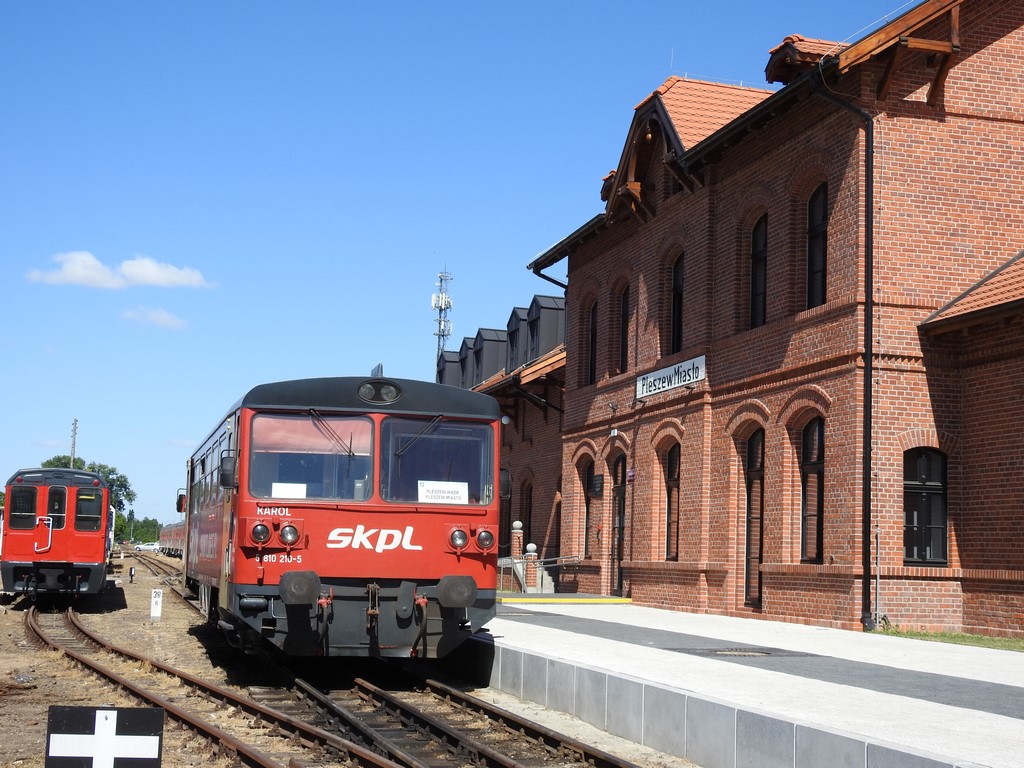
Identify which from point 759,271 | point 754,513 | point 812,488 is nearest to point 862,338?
point 812,488

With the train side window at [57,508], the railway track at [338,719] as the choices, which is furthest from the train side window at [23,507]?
the railway track at [338,719]

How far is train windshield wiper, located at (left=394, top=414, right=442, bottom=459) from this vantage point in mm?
12305

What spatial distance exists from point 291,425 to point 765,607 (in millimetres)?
10206

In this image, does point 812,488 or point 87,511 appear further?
point 87,511

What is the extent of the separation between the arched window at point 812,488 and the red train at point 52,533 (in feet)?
43.0

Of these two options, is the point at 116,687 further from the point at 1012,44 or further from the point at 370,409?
the point at 1012,44

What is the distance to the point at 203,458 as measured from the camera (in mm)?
17625

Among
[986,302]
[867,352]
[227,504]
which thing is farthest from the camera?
[867,352]

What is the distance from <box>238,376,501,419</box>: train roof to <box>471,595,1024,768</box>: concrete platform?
8.39 feet

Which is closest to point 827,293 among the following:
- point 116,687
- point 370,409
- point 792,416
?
point 792,416

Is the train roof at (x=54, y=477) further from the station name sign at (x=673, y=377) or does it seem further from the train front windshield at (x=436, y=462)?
the train front windshield at (x=436, y=462)

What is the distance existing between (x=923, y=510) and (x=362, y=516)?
9.40 metres

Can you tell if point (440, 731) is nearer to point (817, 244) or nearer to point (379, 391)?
point (379, 391)

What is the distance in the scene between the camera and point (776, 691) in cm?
989
